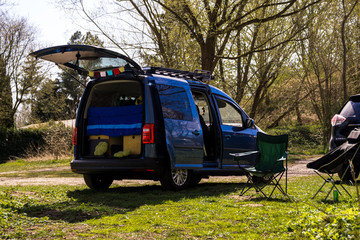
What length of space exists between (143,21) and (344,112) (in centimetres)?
1168

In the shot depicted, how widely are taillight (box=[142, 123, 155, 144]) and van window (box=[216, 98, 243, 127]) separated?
7.34 ft

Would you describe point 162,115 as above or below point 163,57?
below

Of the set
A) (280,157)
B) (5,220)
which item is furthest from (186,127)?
(5,220)

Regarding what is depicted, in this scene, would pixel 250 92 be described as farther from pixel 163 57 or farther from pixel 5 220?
pixel 5 220

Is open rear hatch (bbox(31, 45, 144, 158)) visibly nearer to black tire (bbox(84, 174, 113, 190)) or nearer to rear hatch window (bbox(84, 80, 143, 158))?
rear hatch window (bbox(84, 80, 143, 158))

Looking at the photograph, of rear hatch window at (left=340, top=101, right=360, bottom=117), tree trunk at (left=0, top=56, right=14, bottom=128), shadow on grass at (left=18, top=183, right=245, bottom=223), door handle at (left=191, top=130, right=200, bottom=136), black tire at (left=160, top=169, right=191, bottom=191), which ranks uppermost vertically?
tree trunk at (left=0, top=56, right=14, bottom=128)

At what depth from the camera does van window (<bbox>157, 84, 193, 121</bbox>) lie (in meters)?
8.48

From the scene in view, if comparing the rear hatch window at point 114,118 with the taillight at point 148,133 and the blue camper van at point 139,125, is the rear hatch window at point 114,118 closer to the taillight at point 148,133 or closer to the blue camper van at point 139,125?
the blue camper van at point 139,125

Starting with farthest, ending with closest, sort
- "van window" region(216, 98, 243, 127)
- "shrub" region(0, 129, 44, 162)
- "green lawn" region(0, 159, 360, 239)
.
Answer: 1. "shrub" region(0, 129, 44, 162)
2. "van window" region(216, 98, 243, 127)
3. "green lawn" region(0, 159, 360, 239)

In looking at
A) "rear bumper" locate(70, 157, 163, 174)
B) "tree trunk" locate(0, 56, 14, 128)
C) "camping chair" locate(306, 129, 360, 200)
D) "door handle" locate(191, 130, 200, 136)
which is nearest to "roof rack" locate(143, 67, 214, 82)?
"door handle" locate(191, 130, 200, 136)

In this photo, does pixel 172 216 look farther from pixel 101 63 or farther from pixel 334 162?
pixel 101 63

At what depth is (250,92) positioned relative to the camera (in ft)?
75.2

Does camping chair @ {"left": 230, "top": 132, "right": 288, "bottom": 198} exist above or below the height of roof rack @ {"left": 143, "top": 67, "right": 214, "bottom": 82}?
below

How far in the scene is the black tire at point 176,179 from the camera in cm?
848
